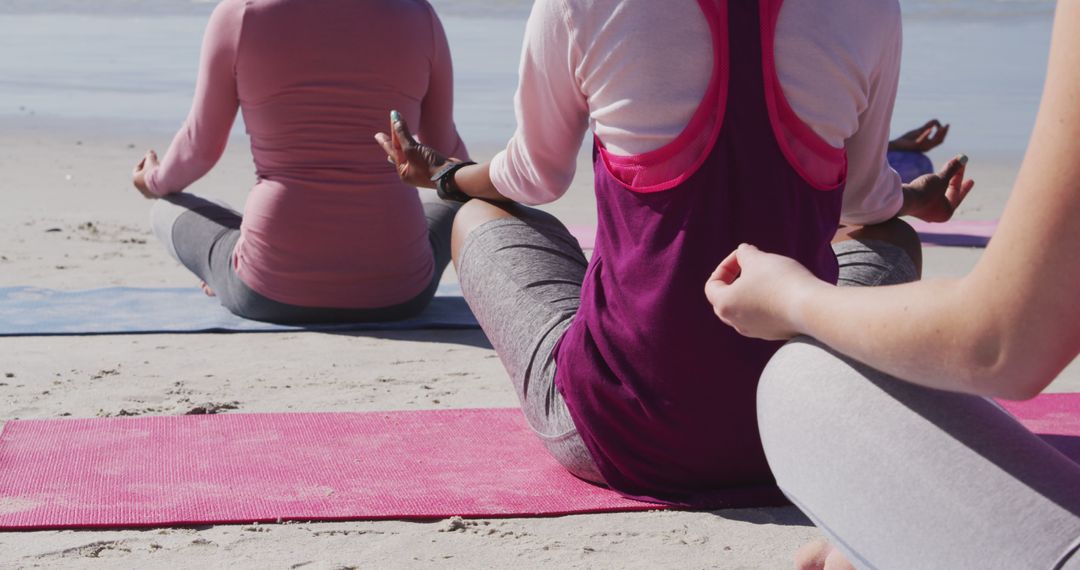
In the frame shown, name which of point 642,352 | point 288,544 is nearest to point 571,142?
point 642,352

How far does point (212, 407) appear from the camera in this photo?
3127 millimetres

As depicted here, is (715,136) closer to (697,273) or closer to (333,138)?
(697,273)

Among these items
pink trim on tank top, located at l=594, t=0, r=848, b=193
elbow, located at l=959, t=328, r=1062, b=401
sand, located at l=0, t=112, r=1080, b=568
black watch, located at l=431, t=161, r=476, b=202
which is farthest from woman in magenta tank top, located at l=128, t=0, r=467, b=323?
elbow, located at l=959, t=328, r=1062, b=401

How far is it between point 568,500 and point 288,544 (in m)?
0.50

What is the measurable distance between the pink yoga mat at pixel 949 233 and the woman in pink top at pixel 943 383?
392cm

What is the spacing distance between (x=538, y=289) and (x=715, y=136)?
60 cm

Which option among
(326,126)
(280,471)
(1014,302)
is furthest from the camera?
(326,126)

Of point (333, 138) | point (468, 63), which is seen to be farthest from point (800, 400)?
point (468, 63)

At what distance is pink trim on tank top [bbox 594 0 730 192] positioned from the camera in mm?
2135

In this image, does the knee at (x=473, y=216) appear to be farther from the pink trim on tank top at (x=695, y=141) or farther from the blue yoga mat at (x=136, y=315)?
the blue yoga mat at (x=136, y=315)

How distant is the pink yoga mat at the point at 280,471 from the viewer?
238cm

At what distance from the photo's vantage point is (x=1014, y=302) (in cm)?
125

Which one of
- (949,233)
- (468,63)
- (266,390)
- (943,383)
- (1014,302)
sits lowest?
(468,63)

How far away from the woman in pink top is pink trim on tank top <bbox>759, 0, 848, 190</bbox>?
1.84ft
